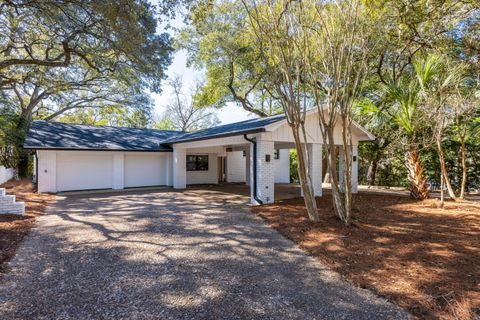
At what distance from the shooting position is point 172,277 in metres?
3.97

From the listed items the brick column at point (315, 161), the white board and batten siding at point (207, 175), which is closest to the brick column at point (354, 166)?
the brick column at point (315, 161)

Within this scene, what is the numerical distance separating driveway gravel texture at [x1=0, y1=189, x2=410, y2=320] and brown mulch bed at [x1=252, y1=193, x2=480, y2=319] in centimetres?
34

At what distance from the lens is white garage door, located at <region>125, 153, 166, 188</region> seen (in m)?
15.4

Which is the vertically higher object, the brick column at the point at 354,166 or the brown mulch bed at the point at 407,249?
the brick column at the point at 354,166

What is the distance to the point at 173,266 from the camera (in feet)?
14.4

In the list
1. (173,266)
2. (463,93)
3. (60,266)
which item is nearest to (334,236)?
(173,266)

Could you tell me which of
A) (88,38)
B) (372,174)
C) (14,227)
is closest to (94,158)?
(88,38)

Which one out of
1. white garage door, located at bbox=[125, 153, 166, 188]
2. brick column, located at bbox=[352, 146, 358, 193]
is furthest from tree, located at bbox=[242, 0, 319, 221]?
white garage door, located at bbox=[125, 153, 166, 188]

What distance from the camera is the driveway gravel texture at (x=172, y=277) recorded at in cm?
312

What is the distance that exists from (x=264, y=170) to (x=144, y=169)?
889cm

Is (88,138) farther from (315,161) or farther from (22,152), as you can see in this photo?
(315,161)

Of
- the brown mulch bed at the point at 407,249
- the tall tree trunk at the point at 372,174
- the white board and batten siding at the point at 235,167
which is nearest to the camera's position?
the brown mulch bed at the point at 407,249

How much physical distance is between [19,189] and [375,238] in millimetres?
15600

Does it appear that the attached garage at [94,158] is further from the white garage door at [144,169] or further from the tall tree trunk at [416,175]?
the tall tree trunk at [416,175]
